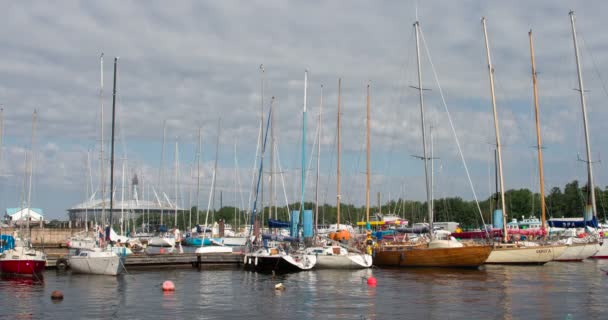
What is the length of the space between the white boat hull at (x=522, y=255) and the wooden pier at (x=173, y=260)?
71.2 feet

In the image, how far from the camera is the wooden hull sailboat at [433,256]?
50.8 metres

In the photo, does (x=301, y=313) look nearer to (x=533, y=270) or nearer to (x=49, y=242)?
(x=533, y=270)

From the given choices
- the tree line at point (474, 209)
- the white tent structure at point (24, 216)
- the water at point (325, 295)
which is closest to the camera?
the water at point (325, 295)

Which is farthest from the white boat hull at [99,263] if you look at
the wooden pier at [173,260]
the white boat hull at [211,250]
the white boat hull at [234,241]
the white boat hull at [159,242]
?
the white boat hull at [234,241]

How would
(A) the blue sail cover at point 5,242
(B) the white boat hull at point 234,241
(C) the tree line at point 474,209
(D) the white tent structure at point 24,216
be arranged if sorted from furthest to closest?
(C) the tree line at point 474,209 < (B) the white boat hull at point 234,241 < (D) the white tent structure at point 24,216 < (A) the blue sail cover at point 5,242

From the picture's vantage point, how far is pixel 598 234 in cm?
6475

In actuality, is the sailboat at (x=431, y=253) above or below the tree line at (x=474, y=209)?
below

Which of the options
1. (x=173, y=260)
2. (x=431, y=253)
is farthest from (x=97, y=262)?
(x=431, y=253)

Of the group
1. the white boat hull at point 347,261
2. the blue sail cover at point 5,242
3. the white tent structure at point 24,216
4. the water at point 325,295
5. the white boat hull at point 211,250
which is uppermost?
the white tent structure at point 24,216

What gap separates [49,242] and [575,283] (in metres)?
70.8

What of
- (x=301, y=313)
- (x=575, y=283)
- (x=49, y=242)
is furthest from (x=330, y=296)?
(x=49, y=242)

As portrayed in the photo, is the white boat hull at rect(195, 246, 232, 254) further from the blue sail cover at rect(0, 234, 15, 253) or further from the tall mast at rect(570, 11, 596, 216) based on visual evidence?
the tall mast at rect(570, 11, 596, 216)

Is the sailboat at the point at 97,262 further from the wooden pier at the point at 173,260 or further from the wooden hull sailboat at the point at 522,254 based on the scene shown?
the wooden hull sailboat at the point at 522,254

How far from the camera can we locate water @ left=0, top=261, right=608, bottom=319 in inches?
1209
